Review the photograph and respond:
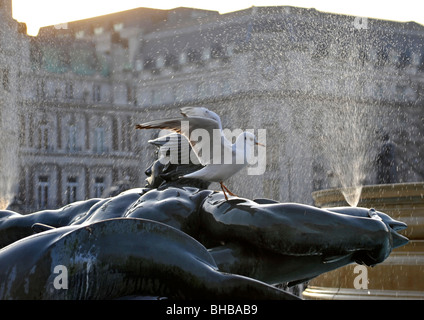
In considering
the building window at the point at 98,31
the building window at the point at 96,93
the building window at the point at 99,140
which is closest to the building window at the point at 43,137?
the building window at the point at 99,140

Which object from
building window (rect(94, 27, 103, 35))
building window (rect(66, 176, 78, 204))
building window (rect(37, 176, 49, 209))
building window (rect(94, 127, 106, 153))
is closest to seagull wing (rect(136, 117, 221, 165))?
building window (rect(37, 176, 49, 209))

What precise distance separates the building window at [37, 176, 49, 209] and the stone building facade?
7cm

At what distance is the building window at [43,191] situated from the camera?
53550 mm

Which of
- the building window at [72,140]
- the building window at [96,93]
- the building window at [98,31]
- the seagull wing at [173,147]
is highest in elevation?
the building window at [98,31]

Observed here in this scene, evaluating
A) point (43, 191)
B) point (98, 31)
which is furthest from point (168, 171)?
point (98, 31)

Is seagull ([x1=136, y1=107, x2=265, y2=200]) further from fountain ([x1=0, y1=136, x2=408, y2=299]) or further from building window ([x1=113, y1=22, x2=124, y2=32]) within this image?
building window ([x1=113, y1=22, x2=124, y2=32])

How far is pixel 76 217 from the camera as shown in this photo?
12.8 ft

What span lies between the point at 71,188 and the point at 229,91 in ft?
37.0

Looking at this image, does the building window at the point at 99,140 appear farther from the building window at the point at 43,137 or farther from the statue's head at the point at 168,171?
the statue's head at the point at 168,171

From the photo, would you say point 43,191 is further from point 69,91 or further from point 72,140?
point 69,91

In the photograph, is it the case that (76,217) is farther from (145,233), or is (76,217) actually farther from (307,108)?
(307,108)

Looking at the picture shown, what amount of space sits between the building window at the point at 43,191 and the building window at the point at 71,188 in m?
1.40

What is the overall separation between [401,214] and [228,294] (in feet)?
13.5
